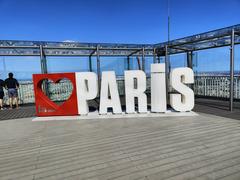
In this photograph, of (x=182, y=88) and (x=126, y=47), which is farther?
(x=126, y=47)

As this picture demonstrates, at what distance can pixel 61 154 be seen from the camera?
3246 mm

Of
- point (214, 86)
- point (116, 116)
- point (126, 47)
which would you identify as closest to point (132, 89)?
point (116, 116)

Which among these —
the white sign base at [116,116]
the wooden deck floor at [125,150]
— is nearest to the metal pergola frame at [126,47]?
the white sign base at [116,116]

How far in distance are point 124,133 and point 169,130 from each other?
1.07 metres

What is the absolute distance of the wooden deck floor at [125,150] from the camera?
257cm

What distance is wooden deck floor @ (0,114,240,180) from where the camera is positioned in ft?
8.42

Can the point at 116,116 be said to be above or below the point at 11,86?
below

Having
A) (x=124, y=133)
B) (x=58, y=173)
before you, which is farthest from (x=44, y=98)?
(x=58, y=173)

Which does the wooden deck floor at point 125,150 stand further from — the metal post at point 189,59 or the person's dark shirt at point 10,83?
the metal post at point 189,59

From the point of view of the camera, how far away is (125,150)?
3.30m

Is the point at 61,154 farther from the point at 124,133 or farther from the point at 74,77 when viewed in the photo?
the point at 74,77

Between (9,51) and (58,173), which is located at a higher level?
(9,51)

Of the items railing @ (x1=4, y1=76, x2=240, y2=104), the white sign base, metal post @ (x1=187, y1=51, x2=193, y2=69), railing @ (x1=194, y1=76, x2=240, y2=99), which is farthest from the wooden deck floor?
metal post @ (x1=187, y1=51, x2=193, y2=69)

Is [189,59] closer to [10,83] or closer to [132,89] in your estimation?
[132,89]
